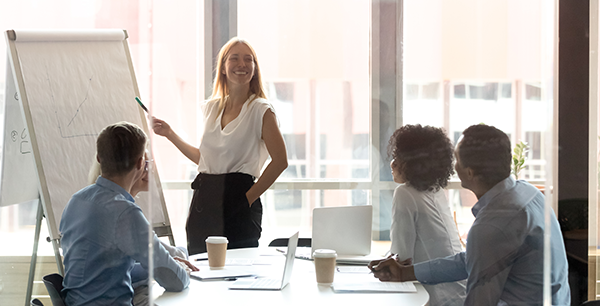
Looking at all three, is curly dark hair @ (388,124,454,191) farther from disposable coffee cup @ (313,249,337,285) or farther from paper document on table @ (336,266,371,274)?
disposable coffee cup @ (313,249,337,285)

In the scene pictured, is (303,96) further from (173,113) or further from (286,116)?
(173,113)

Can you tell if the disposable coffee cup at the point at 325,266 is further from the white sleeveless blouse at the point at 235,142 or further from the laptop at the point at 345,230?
the white sleeveless blouse at the point at 235,142

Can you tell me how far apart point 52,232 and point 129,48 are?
1.03 meters

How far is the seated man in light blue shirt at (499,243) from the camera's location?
184cm

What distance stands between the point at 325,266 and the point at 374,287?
0.17 metres

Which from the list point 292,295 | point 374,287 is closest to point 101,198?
point 292,295

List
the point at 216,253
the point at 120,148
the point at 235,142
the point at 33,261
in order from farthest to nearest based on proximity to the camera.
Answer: the point at 33,261, the point at 235,142, the point at 120,148, the point at 216,253

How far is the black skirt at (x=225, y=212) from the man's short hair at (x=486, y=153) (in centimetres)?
96

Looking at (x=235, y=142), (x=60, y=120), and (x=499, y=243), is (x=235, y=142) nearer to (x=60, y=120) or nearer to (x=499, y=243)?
(x=60, y=120)

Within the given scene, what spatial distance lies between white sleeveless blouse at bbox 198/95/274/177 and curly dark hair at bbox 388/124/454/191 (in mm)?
625

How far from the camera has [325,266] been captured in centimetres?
152

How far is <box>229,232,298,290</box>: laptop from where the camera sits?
1474 millimetres

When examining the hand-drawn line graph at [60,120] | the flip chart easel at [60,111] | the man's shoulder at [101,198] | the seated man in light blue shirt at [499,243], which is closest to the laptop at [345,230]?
the seated man in light blue shirt at [499,243]

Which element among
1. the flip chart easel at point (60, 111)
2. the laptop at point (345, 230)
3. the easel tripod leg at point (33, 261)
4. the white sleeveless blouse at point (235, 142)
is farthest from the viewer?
the easel tripod leg at point (33, 261)
